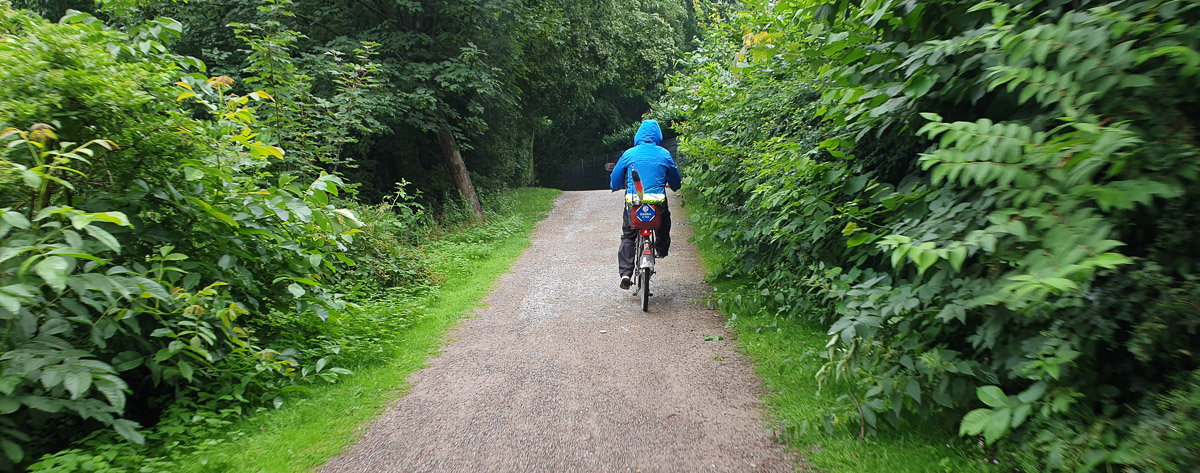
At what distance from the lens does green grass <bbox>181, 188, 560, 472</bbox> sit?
313 cm

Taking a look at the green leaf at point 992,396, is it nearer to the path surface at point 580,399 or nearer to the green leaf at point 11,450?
the path surface at point 580,399

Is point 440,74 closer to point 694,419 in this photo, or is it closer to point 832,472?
point 694,419

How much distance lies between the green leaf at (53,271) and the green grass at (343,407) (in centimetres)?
115

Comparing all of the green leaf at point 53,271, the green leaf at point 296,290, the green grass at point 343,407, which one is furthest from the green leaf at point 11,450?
the green leaf at point 296,290

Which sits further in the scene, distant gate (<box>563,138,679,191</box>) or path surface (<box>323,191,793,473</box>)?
distant gate (<box>563,138,679,191</box>)

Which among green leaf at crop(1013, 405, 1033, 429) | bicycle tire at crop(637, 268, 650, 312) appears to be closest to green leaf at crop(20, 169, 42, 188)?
green leaf at crop(1013, 405, 1033, 429)

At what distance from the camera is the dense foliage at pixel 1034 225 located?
189cm

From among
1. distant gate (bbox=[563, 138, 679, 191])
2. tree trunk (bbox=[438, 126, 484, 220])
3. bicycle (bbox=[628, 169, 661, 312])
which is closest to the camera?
bicycle (bbox=[628, 169, 661, 312])

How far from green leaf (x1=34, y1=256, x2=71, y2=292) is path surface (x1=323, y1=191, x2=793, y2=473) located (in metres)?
1.50

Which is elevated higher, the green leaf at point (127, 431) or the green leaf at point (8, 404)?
the green leaf at point (8, 404)

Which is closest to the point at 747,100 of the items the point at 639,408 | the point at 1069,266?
the point at 639,408

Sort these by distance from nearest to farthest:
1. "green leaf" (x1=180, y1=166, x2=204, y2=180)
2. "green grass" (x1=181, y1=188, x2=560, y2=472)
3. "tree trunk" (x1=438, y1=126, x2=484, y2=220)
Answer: "green grass" (x1=181, y1=188, x2=560, y2=472) → "green leaf" (x1=180, y1=166, x2=204, y2=180) → "tree trunk" (x1=438, y1=126, x2=484, y2=220)

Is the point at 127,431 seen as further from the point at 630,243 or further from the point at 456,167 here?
the point at 456,167

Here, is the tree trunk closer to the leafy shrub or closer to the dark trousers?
the dark trousers
